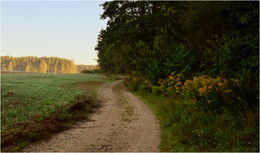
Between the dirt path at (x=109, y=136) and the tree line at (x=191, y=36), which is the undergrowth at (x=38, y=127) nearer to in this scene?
the dirt path at (x=109, y=136)

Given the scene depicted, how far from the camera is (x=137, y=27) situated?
21938mm

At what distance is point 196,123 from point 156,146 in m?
1.74

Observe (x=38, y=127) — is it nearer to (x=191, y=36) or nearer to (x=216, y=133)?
(x=216, y=133)

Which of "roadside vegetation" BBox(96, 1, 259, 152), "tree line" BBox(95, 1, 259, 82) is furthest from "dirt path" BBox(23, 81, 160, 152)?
"tree line" BBox(95, 1, 259, 82)

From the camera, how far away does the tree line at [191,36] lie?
8047mm

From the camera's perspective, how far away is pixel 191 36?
55.3 feet

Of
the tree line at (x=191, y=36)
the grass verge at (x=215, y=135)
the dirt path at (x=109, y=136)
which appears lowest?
the dirt path at (x=109, y=136)

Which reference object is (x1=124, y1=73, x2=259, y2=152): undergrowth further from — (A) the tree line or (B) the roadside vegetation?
(A) the tree line

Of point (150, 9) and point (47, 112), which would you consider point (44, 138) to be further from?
point (150, 9)

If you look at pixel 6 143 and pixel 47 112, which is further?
pixel 47 112

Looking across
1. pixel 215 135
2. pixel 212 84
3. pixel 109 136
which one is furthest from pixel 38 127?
pixel 212 84

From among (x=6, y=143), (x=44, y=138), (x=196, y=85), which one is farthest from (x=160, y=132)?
(x=6, y=143)

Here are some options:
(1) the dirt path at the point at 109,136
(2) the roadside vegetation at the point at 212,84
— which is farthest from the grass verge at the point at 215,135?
(1) the dirt path at the point at 109,136

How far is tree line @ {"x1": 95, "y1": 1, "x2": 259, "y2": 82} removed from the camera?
26.4 feet
